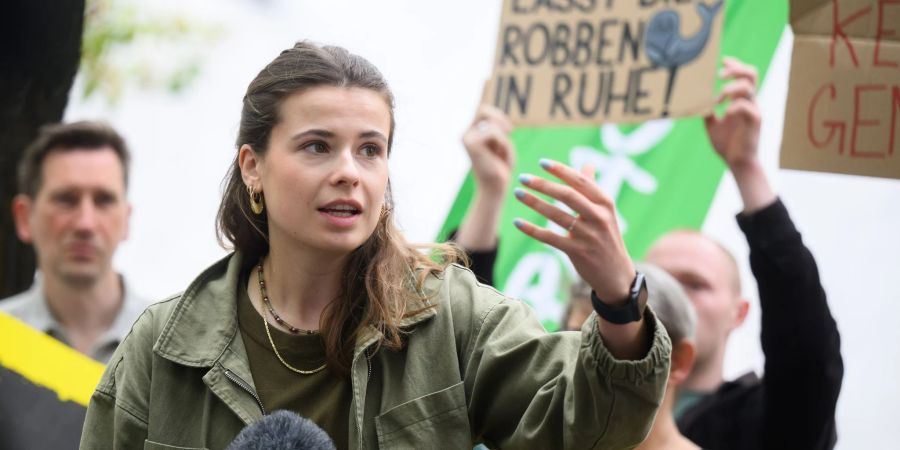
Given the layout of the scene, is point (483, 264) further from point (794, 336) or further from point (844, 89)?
point (844, 89)

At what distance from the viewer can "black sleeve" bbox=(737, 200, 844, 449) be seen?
3.28m

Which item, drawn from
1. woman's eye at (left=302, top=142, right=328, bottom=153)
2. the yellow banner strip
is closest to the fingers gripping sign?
woman's eye at (left=302, top=142, right=328, bottom=153)

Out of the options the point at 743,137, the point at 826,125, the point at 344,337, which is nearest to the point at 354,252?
the point at 344,337

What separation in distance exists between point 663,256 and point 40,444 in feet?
6.79

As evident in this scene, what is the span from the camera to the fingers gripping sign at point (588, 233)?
1.90 meters

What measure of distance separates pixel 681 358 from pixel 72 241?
2.28 meters

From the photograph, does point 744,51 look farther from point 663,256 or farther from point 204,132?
point 204,132

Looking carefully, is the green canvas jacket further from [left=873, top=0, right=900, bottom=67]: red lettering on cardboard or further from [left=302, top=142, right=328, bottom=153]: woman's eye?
[left=873, top=0, right=900, bottom=67]: red lettering on cardboard

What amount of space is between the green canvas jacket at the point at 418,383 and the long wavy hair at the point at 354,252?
1.5 inches

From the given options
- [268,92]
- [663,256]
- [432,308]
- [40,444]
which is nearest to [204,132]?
[40,444]

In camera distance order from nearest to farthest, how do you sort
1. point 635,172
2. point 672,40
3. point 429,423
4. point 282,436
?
point 282,436 < point 429,423 < point 672,40 < point 635,172

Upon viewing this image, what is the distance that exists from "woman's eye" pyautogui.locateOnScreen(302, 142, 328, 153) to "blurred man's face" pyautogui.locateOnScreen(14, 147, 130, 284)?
2.25 metres

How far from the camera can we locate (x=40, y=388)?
4008 millimetres

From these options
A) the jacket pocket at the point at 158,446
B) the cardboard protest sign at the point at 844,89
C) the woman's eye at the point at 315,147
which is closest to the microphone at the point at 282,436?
the jacket pocket at the point at 158,446
